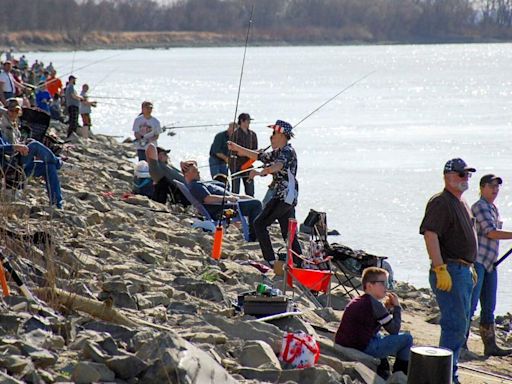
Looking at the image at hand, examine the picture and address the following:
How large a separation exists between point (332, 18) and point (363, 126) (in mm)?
102233

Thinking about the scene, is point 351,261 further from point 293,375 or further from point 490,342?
point 293,375

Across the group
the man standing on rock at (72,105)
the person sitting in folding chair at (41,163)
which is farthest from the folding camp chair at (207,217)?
the man standing on rock at (72,105)

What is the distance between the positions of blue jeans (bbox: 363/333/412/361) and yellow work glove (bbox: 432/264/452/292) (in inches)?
15.4

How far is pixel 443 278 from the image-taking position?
23.6 ft

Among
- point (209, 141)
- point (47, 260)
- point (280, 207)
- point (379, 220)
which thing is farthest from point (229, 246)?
point (209, 141)

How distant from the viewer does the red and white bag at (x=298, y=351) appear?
6.68 m

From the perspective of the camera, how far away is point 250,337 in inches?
275

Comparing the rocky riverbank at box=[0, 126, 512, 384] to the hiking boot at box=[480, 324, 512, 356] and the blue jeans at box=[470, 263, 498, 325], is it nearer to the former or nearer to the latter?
the hiking boot at box=[480, 324, 512, 356]

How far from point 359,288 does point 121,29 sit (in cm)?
10546

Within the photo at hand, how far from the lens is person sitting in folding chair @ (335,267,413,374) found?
721 cm

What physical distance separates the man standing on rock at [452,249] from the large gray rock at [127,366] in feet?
7.33

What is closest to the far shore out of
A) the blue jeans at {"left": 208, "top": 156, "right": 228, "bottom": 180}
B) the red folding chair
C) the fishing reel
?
the blue jeans at {"left": 208, "top": 156, "right": 228, "bottom": 180}

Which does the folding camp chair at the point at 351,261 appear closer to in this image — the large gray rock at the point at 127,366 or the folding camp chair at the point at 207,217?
the folding camp chair at the point at 207,217

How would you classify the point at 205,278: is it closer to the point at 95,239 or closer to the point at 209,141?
the point at 95,239
